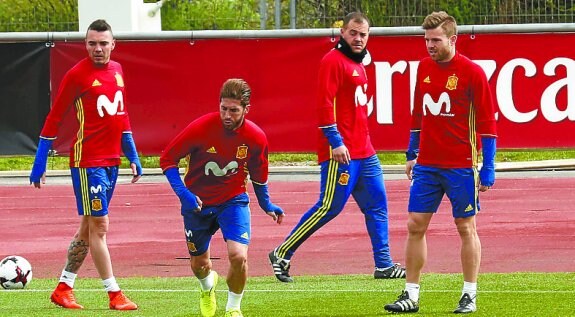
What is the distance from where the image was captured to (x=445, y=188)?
9.82 meters

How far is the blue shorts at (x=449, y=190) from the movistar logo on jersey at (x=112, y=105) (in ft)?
7.59

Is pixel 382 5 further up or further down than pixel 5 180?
further up

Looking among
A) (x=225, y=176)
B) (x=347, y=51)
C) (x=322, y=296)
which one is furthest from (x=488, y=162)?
(x=347, y=51)

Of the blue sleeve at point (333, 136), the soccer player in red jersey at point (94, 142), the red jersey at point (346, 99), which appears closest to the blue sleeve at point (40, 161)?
the soccer player in red jersey at point (94, 142)

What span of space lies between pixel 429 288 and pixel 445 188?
5.31 feet

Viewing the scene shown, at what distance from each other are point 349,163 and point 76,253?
239 centimetres

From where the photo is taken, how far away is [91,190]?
10.4 metres

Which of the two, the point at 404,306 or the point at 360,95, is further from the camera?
the point at 360,95

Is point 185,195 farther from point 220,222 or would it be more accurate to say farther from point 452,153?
point 452,153

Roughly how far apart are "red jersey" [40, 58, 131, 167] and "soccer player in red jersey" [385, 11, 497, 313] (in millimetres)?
2273

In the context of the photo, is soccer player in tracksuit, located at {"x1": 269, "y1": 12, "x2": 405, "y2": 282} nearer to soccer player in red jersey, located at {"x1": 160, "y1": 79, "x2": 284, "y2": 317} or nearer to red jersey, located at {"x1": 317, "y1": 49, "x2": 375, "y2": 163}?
red jersey, located at {"x1": 317, "y1": 49, "x2": 375, "y2": 163}

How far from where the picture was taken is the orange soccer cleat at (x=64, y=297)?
34.7 feet

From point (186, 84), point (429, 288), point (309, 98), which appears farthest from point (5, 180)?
A: point (429, 288)

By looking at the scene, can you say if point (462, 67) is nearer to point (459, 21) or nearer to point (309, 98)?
point (309, 98)
